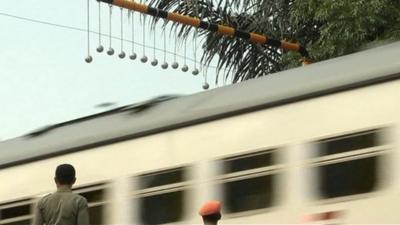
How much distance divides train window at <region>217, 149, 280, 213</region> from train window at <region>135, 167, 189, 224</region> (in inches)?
20.8

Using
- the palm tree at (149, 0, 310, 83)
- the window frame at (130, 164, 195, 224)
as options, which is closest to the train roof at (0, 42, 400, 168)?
the window frame at (130, 164, 195, 224)

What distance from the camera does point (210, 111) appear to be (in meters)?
9.98

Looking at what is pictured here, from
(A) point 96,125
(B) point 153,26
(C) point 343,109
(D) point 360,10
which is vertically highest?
(B) point 153,26

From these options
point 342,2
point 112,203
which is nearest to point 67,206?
point 112,203

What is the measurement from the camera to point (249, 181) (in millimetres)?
9391

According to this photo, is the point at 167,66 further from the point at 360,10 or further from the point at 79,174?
the point at 79,174

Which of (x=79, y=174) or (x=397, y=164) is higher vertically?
(x=79, y=174)

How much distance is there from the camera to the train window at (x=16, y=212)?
37.5ft

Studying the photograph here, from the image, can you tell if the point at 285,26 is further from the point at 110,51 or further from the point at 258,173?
the point at 258,173

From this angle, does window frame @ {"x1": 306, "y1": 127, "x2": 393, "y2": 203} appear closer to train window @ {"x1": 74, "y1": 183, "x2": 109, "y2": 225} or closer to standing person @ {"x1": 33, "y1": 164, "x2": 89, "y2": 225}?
standing person @ {"x1": 33, "y1": 164, "x2": 89, "y2": 225}

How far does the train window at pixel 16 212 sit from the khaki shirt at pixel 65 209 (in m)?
2.48

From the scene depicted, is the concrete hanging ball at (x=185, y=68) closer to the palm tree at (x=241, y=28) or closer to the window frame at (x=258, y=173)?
the palm tree at (x=241, y=28)

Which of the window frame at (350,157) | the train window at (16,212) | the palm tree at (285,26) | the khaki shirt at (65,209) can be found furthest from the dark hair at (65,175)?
the palm tree at (285,26)

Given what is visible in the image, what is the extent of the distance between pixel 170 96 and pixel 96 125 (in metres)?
0.87
